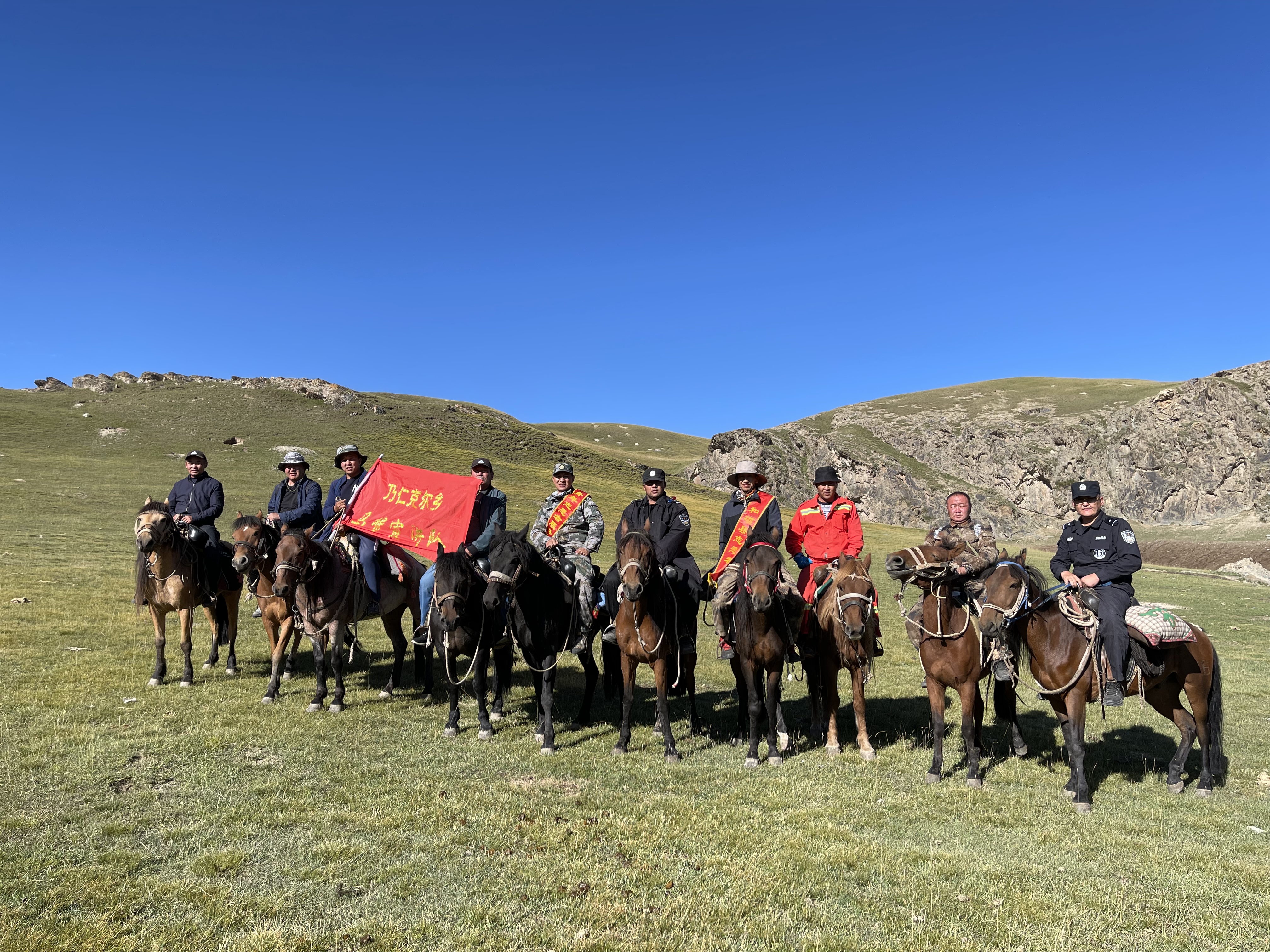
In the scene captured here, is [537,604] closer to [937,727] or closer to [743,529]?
[743,529]

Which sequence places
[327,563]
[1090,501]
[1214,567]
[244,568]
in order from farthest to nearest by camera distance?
[1214,567] → [327,563] → [244,568] → [1090,501]

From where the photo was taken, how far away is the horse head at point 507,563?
331 inches

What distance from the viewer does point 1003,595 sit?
7.70m

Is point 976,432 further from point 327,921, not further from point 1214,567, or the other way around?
point 327,921

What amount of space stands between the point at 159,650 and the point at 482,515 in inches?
229

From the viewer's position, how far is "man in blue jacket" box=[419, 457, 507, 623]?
34.8 ft

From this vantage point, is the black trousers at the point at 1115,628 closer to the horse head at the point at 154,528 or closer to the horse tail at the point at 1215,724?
the horse tail at the point at 1215,724

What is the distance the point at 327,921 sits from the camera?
4762mm

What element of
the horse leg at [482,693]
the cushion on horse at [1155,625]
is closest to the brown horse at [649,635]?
the horse leg at [482,693]

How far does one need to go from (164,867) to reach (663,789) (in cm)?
476

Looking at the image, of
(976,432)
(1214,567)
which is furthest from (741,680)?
(976,432)

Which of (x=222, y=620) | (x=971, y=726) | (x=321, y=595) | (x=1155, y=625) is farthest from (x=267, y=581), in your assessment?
(x=1155, y=625)

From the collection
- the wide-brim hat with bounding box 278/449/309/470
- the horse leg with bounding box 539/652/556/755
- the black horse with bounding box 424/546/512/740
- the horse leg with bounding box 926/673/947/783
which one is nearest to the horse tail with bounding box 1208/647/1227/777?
the horse leg with bounding box 926/673/947/783

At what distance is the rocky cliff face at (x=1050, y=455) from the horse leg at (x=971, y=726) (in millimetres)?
82379
